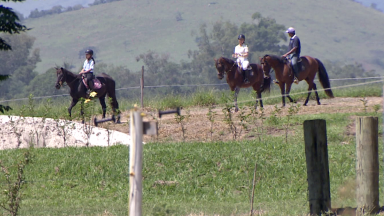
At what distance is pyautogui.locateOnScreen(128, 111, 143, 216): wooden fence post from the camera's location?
606 centimetres

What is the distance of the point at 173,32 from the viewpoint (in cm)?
17350

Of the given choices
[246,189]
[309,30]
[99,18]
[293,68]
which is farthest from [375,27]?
[246,189]

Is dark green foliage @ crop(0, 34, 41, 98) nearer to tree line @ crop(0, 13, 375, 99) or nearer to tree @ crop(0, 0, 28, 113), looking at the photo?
tree line @ crop(0, 13, 375, 99)

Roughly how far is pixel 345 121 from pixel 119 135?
20.1 ft

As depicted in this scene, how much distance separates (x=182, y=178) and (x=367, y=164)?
16.2ft

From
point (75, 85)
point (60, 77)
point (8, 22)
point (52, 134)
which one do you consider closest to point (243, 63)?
point (75, 85)

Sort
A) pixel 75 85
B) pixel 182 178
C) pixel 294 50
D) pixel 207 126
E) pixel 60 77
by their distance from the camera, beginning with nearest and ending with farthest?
pixel 182 178 → pixel 207 126 → pixel 60 77 → pixel 75 85 → pixel 294 50

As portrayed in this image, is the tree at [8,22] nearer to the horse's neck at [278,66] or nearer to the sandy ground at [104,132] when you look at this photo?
the sandy ground at [104,132]

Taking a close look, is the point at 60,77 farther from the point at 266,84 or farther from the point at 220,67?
the point at 266,84

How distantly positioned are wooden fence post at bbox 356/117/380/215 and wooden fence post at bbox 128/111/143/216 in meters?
3.37

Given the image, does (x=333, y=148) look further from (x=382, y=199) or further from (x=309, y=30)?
(x=309, y=30)

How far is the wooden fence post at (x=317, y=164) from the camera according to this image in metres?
8.18

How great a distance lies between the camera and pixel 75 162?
44.5 feet

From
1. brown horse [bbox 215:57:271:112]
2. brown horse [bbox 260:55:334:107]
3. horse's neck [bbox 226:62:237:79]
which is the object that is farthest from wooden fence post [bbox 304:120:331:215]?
horse's neck [bbox 226:62:237:79]
